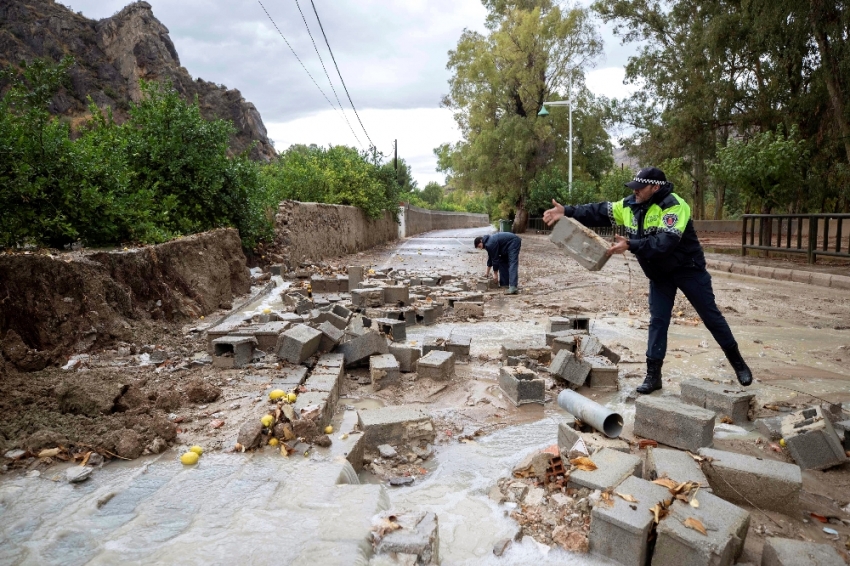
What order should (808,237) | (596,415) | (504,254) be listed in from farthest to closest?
(808,237) < (504,254) < (596,415)

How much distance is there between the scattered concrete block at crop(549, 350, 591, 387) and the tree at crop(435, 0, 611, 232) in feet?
100

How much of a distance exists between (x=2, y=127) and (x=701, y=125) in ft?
82.0

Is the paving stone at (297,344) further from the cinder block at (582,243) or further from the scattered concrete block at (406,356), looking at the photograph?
the cinder block at (582,243)

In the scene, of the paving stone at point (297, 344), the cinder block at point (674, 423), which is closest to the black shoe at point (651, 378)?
the cinder block at point (674, 423)

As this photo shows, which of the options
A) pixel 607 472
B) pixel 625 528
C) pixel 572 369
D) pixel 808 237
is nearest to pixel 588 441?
pixel 607 472

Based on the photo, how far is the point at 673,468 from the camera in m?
3.04

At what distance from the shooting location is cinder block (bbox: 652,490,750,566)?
241 cm

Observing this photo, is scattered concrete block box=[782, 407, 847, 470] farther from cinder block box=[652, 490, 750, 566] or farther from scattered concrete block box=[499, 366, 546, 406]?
scattered concrete block box=[499, 366, 546, 406]

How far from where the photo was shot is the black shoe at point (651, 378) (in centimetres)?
491

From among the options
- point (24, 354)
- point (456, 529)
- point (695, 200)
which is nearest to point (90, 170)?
point (24, 354)

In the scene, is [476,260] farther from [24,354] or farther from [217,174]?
[24,354]

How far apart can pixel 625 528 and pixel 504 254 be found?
9239mm

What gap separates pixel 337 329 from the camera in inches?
232

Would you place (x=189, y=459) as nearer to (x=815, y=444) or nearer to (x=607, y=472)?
(x=607, y=472)
